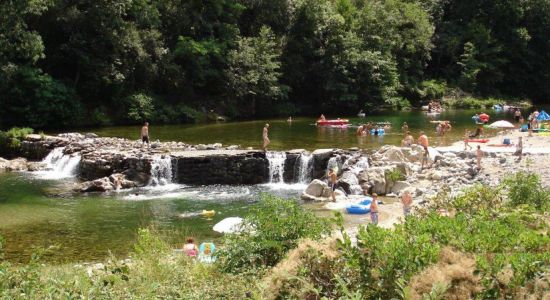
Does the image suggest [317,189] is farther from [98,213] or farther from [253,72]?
[253,72]

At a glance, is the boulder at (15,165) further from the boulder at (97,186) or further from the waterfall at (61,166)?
the boulder at (97,186)

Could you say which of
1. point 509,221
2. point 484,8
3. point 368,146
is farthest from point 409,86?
point 509,221

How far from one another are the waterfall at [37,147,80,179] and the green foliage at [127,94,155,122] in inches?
513

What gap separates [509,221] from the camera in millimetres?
8695

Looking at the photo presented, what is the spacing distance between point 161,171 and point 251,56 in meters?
23.6

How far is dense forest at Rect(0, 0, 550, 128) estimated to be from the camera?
126 feet

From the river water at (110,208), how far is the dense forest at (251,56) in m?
9.74

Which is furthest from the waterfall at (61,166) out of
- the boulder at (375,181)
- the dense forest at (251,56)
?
the boulder at (375,181)

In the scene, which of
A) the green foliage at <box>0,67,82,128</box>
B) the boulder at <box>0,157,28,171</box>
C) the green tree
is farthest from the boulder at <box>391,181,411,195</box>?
the green tree

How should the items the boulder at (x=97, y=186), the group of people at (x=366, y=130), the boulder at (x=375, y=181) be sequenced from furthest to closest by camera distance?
the group of people at (x=366, y=130), the boulder at (x=97, y=186), the boulder at (x=375, y=181)

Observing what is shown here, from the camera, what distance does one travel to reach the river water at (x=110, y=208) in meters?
15.8

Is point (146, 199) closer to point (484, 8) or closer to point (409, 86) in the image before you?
point (409, 86)

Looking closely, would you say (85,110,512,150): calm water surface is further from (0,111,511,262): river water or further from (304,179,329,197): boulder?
(304,179,329,197): boulder

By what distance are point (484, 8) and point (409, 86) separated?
17.5m
